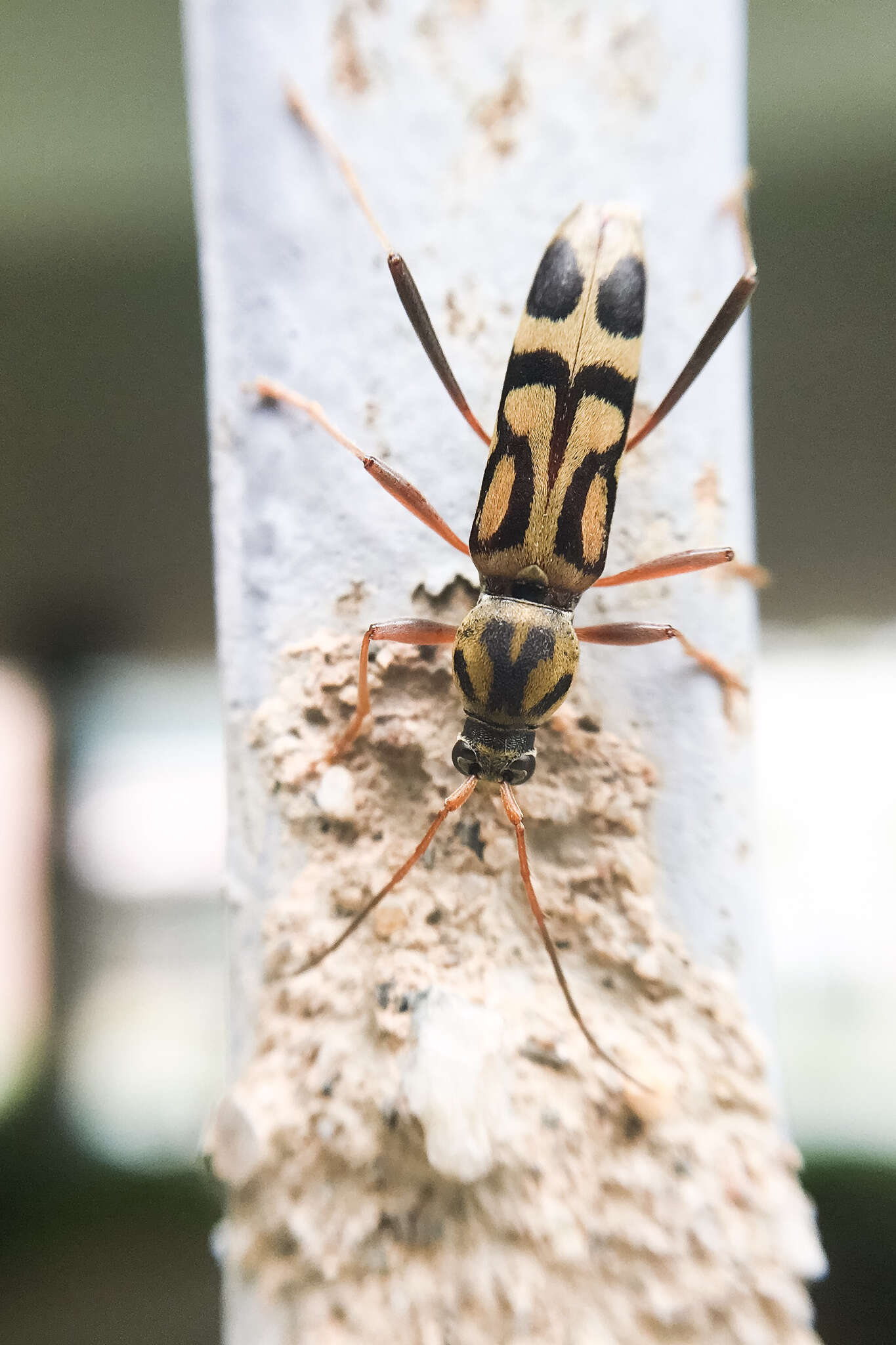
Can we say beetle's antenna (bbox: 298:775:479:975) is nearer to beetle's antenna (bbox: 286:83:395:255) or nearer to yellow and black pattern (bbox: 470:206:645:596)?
yellow and black pattern (bbox: 470:206:645:596)

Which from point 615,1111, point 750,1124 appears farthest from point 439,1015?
point 750,1124

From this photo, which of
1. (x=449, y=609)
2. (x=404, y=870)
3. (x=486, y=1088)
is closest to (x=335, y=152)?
(x=449, y=609)

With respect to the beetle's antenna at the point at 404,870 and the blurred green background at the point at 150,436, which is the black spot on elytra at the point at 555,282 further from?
the blurred green background at the point at 150,436

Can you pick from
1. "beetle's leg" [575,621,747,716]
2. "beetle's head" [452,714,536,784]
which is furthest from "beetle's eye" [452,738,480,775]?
"beetle's leg" [575,621,747,716]

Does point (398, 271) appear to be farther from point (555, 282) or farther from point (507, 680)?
point (507, 680)

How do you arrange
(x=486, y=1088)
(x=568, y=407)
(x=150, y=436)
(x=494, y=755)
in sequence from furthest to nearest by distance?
(x=150, y=436), (x=568, y=407), (x=494, y=755), (x=486, y=1088)

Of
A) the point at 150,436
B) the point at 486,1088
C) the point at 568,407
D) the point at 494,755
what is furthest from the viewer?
the point at 150,436

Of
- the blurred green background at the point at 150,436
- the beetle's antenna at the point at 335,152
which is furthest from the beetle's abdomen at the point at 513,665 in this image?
the blurred green background at the point at 150,436
